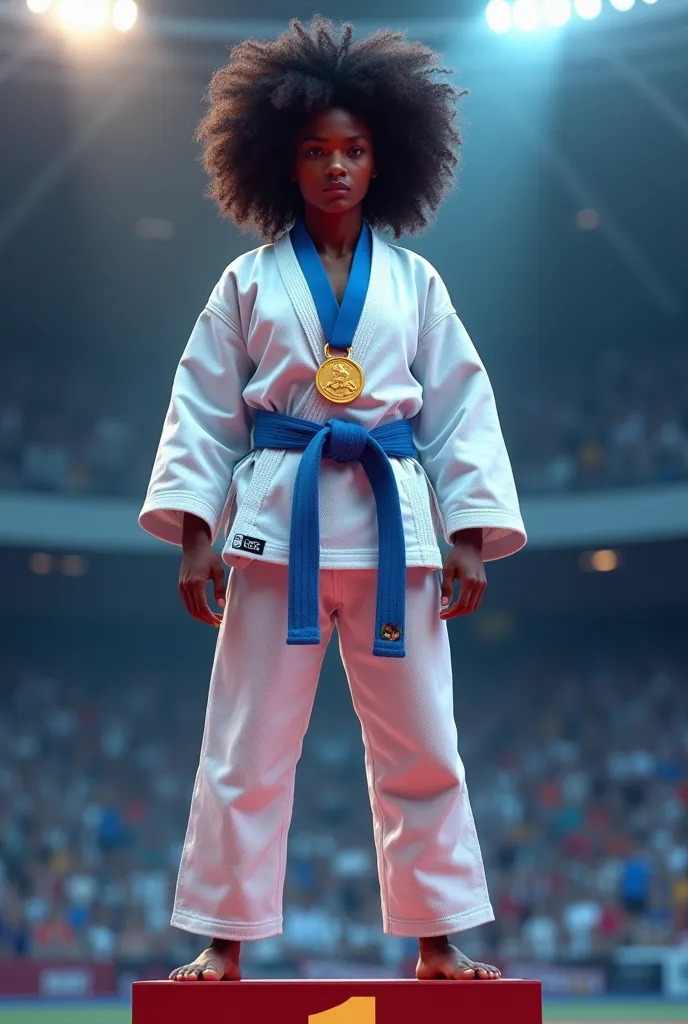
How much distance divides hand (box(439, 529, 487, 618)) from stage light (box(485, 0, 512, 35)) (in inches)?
335

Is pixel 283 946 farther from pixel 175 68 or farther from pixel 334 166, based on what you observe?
pixel 334 166

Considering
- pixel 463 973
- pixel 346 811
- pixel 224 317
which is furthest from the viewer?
pixel 346 811

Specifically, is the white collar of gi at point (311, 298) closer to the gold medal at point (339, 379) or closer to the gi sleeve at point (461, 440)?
the gold medal at point (339, 379)

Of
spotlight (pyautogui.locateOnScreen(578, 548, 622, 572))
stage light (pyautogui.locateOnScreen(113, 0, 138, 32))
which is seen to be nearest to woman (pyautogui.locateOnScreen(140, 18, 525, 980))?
stage light (pyautogui.locateOnScreen(113, 0, 138, 32))

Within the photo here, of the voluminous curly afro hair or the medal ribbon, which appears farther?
the voluminous curly afro hair

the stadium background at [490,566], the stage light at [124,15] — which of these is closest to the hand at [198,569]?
the stadium background at [490,566]

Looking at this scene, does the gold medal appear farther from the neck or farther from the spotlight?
the spotlight

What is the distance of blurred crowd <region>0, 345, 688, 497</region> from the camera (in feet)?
40.3

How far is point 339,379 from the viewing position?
8.42ft

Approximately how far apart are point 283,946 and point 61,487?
495 cm

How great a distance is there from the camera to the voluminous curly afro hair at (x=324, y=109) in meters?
2.75

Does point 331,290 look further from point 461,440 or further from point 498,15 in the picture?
point 498,15

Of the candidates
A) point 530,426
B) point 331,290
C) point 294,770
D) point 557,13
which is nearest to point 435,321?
point 331,290

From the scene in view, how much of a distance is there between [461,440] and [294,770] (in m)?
0.77
